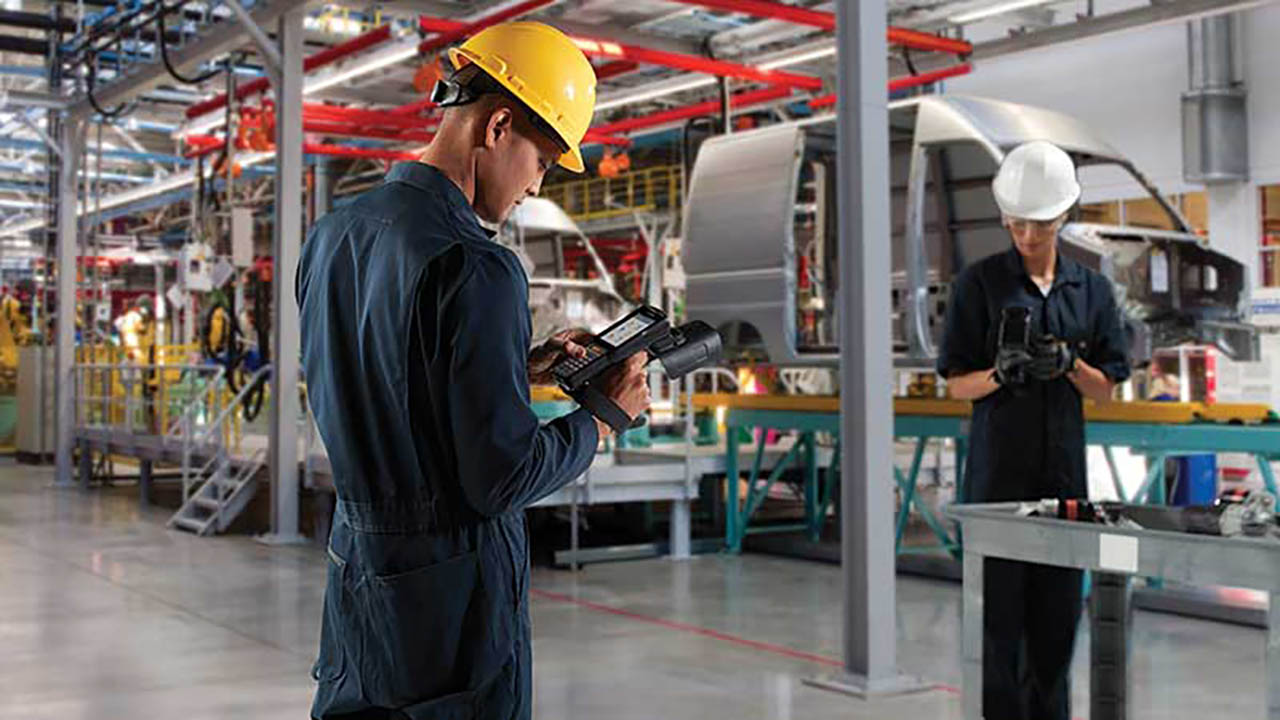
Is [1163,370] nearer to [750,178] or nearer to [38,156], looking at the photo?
[750,178]

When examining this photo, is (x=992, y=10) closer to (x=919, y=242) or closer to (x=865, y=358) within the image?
(x=919, y=242)

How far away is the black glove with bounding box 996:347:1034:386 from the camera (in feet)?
14.0

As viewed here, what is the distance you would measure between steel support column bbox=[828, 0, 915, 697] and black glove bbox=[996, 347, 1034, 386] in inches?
61.2

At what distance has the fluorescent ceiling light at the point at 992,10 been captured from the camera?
10.4 metres

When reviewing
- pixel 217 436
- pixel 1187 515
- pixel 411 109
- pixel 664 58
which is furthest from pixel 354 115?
pixel 1187 515

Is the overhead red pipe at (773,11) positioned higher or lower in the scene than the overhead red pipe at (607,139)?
higher

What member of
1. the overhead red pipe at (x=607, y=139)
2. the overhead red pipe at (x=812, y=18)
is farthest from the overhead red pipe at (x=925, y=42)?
the overhead red pipe at (x=607, y=139)

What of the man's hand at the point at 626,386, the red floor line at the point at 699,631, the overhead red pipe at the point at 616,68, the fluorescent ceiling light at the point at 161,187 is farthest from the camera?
the fluorescent ceiling light at the point at 161,187

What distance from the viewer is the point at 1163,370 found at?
1658cm

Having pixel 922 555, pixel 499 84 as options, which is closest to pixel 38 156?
pixel 922 555

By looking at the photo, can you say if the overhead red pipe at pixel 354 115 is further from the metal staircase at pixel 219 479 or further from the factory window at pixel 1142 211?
the factory window at pixel 1142 211

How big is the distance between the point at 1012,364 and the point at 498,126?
8.67 feet

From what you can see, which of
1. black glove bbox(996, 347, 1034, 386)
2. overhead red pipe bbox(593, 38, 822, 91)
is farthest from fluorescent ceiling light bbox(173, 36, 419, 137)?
black glove bbox(996, 347, 1034, 386)

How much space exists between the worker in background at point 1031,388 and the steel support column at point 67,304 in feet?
45.3
